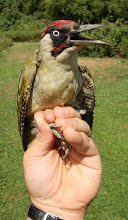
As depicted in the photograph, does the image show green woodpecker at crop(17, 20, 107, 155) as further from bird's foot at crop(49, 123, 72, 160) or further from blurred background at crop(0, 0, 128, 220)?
blurred background at crop(0, 0, 128, 220)

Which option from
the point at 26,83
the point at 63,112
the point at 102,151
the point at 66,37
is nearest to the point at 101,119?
the point at 102,151

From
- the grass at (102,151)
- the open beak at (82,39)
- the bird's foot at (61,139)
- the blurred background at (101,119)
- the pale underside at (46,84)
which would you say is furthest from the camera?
the blurred background at (101,119)

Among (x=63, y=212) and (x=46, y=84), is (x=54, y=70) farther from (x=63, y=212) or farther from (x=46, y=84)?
(x=63, y=212)

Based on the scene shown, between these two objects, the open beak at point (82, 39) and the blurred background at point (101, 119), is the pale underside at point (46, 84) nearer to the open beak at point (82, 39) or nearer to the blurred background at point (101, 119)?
the open beak at point (82, 39)

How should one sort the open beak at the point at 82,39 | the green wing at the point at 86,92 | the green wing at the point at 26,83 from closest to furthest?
the open beak at the point at 82,39
the green wing at the point at 26,83
the green wing at the point at 86,92

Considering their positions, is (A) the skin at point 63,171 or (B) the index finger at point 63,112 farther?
(B) the index finger at point 63,112

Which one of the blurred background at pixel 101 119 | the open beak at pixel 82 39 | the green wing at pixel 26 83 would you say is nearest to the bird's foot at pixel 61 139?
the green wing at pixel 26 83
